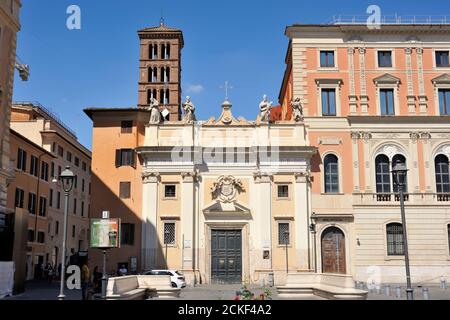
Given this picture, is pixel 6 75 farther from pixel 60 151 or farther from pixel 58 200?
pixel 58 200

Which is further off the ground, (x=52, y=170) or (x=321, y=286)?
(x=52, y=170)

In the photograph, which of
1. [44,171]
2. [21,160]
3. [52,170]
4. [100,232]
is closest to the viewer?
[100,232]

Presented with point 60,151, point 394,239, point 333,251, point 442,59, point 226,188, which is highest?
point 442,59

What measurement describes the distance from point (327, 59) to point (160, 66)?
123 feet

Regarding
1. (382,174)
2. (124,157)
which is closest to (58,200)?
(124,157)

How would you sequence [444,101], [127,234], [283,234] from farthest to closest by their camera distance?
[444,101] → [127,234] → [283,234]

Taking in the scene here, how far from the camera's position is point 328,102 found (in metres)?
41.6

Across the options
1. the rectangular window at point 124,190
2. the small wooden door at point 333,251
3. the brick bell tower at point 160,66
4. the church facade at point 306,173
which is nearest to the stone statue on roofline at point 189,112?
the church facade at point 306,173

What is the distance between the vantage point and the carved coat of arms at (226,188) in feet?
132

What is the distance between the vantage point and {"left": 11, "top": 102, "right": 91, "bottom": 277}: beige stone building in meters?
56.2

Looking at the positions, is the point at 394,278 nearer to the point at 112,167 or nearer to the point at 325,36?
the point at 325,36

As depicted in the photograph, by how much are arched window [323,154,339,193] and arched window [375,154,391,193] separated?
3023 millimetres
